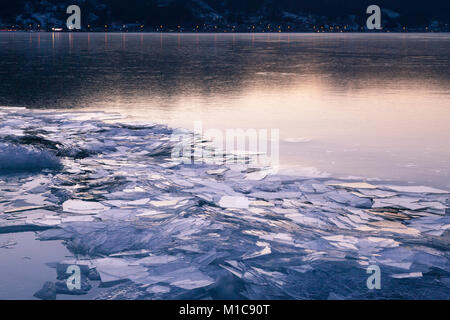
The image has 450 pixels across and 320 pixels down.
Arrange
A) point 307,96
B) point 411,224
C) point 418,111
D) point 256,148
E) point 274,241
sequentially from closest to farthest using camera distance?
point 274,241 < point 411,224 < point 256,148 < point 418,111 < point 307,96

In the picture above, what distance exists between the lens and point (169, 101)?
13.0 m

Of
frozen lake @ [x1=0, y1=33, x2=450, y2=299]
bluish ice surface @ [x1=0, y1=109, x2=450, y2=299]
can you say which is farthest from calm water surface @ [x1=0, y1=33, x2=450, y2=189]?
bluish ice surface @ [x1=0, y1=109, x2=450, y2=299]

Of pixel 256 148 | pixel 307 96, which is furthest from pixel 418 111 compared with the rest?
pixel 256 148

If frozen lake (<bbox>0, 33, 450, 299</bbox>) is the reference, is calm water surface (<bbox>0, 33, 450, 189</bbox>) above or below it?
above

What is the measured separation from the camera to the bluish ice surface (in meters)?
3.94

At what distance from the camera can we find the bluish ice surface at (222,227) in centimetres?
394

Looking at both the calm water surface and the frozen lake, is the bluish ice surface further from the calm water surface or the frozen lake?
the calm water surface

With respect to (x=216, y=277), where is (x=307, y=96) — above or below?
above

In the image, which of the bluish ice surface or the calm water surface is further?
the calm water surface

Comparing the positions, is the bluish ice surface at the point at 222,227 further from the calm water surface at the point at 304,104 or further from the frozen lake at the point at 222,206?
the calm water surface at the point at 304,104

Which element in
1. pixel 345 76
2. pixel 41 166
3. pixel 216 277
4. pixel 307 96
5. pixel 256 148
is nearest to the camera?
pixel 216 277

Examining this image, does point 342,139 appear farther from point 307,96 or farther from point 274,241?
point 307,96
